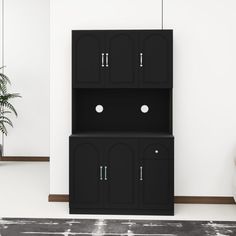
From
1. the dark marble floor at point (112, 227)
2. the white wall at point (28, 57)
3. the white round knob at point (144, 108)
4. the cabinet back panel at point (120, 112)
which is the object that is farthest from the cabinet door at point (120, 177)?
the white wall at point (28, 57)

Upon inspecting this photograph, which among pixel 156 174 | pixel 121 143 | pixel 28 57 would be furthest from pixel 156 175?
pixel 28 57

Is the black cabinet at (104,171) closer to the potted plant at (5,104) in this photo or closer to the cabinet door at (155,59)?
the cabinet door at (155,59)

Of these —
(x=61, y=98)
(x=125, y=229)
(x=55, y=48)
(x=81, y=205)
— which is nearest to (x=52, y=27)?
(x=55, y=48)

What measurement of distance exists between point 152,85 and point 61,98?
1.06 m

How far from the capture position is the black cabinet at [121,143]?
13.5 ft

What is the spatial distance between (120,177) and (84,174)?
37cm

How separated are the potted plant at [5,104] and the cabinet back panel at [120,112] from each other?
2.80 m

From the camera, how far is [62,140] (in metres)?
4.63

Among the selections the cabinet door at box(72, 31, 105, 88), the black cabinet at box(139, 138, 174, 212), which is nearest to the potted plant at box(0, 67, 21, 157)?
the cabinet door at box(72, 31, 105, 88)

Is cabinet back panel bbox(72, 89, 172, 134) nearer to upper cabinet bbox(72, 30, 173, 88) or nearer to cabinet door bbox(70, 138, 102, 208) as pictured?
upper cabinet bbox(72, 30, 173, 88)

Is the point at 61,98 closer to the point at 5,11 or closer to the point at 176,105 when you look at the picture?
the point at 176,105

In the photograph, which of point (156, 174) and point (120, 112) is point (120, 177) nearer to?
point (156, 174)

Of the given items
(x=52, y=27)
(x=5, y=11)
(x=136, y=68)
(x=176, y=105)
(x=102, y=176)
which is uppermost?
(x=5, y=11)

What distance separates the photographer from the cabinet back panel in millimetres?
4656
